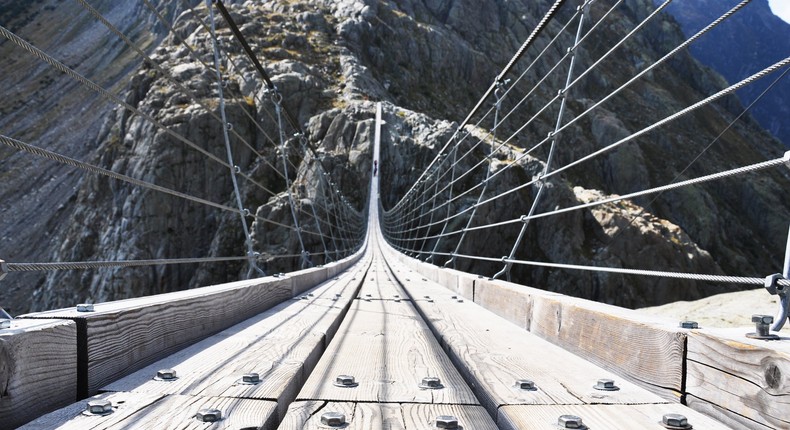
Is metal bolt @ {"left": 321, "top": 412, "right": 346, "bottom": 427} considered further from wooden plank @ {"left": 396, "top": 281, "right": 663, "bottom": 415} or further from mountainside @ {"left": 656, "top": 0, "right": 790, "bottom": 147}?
mountainside @ {"left": 656, "top": 0, "right": 790, "bottom": 147}

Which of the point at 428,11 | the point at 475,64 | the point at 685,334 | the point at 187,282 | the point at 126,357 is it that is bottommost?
the point at 187,282

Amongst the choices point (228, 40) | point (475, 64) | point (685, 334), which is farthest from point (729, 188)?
point (685, 334)

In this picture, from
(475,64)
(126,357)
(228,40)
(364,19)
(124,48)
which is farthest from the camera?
(124,48)

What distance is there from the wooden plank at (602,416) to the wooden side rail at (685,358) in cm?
3

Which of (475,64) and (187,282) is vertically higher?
(475,64)

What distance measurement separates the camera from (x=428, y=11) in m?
46.1

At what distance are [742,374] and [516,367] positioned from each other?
565mm

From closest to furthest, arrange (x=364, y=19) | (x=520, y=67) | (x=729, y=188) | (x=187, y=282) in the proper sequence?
(x=187, y=282), (x=364, y=19), (x=520, y=67), (x=729, y=188)

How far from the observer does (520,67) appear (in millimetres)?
44906

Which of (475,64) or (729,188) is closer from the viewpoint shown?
(475,64)

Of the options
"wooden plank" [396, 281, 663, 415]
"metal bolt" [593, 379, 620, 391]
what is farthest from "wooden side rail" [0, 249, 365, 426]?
"metal bolt" [593, 379, 620, 391]

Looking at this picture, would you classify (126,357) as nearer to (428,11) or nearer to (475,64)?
(475,64)

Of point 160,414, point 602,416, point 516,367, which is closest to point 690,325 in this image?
point 602,416

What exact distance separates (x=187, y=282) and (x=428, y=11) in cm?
3260
